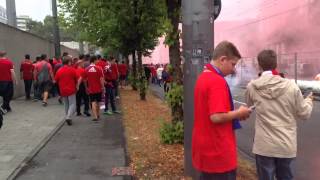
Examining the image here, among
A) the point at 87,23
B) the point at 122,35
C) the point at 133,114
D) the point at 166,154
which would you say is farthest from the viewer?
the point at 87,23

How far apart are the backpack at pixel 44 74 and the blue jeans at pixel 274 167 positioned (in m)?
14.4

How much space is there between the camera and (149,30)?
20.3 metres

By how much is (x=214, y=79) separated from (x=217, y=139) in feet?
1.41

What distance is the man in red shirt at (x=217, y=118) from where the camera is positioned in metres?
3.89

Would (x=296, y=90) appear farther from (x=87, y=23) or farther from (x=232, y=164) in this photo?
(x=87, y=23)

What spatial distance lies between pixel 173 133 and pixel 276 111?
13.4 ft

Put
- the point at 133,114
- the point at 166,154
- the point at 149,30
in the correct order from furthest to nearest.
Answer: the point at 149,30 < the point at 133,114 < the point at 166,154

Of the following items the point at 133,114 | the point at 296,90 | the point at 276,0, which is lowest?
the point at 133,114

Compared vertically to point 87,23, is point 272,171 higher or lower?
lower

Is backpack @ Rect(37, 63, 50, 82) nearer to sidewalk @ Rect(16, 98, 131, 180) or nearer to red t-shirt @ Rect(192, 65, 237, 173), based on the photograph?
sidewalk @ Rect(16, 98, 131, 180)

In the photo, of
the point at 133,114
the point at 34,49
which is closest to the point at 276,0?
the point at 34,49

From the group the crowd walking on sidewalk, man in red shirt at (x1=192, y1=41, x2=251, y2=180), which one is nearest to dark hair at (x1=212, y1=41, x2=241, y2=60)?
man in red shirt at (x1=192, y1=41, x2=251, y2=180)

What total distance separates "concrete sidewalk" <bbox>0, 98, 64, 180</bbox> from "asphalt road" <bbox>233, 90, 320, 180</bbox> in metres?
3.69

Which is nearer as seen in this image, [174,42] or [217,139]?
[217,139]
